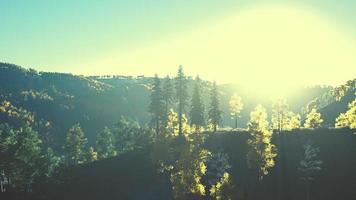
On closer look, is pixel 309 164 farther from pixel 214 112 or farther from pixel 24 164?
pixel 24 164

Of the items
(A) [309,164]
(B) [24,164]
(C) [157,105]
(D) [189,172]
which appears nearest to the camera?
(D) [189,172]

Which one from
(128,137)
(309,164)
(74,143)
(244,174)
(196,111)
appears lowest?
(244,174)

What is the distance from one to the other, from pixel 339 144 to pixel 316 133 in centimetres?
578

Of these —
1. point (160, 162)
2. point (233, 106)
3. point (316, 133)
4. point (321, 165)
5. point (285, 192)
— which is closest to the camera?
point (285, 192)

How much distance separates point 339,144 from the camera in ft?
272

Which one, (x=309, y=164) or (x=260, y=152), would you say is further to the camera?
(x=309, y=164)

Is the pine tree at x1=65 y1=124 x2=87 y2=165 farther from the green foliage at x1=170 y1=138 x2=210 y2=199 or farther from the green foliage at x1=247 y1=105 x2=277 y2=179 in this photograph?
the green foliage at x1=170 y1=138 x2=210 y2=199

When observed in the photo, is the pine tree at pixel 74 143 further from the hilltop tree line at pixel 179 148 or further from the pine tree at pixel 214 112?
the pine tree at pixel 214 112

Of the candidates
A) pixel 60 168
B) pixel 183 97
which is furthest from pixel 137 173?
pixel 183 97

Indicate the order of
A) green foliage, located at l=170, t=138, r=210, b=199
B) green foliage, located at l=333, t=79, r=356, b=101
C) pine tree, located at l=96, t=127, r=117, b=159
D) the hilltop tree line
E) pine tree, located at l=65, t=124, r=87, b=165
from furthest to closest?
pine tree, located at l=96, t=127, r=117, b=159 < pine tree, located at l=65, t=124, r=87, b=165 < the hilltop tree line < green foliage, located at l=170, t=138, r=210, b=199 < green foliage, located at l=333, t=79, r=356, b=101

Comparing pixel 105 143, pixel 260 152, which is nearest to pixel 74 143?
pixel 105 143

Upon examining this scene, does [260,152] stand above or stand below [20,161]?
above

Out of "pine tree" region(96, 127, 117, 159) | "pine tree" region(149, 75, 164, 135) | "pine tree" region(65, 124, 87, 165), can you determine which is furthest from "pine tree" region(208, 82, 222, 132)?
"pine tree" region(65, 124, 87, 165)

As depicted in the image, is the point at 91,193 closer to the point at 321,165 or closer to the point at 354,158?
the point at 321,165
